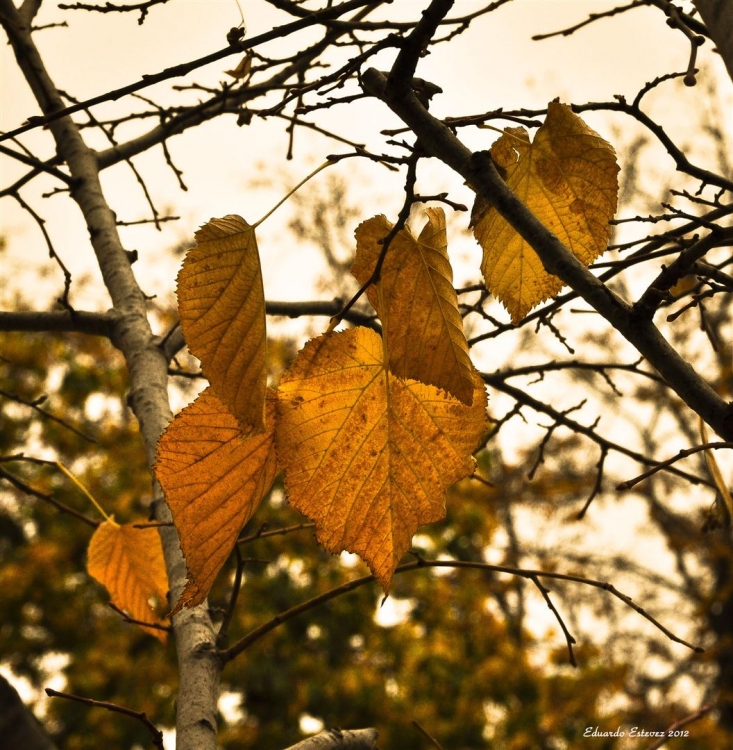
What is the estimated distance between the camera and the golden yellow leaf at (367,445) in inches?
21.9

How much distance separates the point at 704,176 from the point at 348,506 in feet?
1.74

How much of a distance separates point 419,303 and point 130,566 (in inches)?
24.9

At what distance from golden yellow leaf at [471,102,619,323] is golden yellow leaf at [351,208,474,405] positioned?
7 centimetres

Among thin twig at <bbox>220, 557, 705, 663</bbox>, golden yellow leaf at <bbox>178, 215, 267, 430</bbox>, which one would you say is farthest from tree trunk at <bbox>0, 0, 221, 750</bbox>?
golden yellow leaf at <bbox>178, 215, 267, 430</bbox>

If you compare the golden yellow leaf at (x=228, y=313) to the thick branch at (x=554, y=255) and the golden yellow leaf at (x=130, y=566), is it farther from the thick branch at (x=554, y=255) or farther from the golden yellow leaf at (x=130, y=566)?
the golden yellow leaf at (x=130, y=566)

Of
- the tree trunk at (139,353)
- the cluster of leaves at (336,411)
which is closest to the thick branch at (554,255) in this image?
the cluster of leaves at (336,411)

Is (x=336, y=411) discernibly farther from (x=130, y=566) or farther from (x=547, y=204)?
(x=130, y=566)

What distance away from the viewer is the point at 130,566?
0.99 m

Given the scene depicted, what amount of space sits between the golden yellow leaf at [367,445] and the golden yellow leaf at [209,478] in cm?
3

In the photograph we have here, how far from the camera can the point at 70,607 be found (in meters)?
5.95

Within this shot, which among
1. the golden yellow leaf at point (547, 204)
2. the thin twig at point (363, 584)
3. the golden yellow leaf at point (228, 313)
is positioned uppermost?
the golden yellow leaf at point (547, 204)

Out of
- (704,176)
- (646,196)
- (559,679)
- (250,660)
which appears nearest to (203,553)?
(704,176)

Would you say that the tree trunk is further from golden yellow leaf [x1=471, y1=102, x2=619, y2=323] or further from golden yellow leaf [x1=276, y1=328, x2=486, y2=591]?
golden yellow leaf [x1=471, y1=102, x2=619, y2=323]

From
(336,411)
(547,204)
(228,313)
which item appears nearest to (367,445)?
(336,411)
